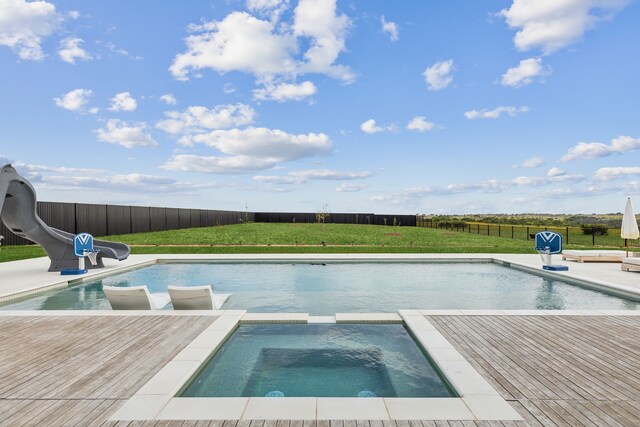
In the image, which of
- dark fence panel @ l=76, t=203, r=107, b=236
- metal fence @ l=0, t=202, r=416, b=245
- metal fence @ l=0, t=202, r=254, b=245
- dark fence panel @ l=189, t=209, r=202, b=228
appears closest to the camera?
metal fence @ l=0, t=202, r=254, b=245

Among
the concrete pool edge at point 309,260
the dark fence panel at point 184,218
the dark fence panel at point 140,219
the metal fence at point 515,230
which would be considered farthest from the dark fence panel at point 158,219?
the metal fence at point 515,230

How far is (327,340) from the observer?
598 centimetres

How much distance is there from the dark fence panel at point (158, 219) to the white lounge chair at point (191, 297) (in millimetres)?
29707

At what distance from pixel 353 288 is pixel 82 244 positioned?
Answer: 8277mm

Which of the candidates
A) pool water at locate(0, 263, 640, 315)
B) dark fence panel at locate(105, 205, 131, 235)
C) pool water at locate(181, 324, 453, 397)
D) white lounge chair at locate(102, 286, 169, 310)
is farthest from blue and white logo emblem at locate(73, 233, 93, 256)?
dark fence panel at locate(105, 205, 131, 235)

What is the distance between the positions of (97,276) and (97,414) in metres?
9.71

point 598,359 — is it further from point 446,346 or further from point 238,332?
point 238,332

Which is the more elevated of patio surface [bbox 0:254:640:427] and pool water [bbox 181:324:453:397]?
patio surface [bbox 0:254:640:427]

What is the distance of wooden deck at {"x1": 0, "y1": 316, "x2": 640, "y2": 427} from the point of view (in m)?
3.35

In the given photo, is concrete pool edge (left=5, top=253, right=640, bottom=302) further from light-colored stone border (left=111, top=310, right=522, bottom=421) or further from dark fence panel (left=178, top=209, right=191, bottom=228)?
dark fence panel (left=178, top=209, right=191, bottom=228)

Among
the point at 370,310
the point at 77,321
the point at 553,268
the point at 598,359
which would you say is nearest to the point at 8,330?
the point at 77,321

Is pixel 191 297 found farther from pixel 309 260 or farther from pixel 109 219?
pixel 109 219

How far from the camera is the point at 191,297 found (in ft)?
23.3

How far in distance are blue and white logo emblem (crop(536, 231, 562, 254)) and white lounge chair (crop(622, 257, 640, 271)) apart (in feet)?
7.69
